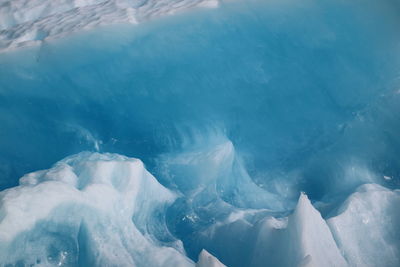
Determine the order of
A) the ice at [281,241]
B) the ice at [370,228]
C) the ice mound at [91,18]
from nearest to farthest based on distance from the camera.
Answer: the ice at [281,241]
the ice at [370,228]
the ice mound at [91,18]

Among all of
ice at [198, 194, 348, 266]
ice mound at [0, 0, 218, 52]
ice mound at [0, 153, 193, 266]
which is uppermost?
ice mound at [0, 0, 218, 52]

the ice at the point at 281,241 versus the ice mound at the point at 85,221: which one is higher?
the ice mound at the point at 85,221

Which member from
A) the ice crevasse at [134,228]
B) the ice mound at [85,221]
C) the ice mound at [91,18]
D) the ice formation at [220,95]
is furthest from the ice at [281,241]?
the ice mound at [91,18]

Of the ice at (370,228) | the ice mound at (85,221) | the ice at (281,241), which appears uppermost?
the ice mound at (85,221)

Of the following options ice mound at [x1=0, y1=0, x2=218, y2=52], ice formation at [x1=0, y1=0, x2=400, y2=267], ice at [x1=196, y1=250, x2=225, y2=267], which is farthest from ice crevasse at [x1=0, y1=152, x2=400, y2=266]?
ice mound at [x1=0, y1=0, x2=218, y2=52]

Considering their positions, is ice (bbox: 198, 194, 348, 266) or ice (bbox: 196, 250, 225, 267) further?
ice (bbox: 198, 194, 348, 266)

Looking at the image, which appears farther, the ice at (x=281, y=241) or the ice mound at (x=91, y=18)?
the ice mound at (x=91, y=18)

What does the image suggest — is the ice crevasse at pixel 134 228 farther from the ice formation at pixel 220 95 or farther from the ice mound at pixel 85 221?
the ice formation at pixel 220 95

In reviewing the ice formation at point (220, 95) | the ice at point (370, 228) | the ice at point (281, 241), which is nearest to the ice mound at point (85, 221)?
the ice at point (281, 241)

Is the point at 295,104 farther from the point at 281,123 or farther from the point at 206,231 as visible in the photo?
the point at 206,231

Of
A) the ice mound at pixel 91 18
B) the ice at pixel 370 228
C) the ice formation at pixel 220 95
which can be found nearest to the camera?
the ice at pixel 370 228

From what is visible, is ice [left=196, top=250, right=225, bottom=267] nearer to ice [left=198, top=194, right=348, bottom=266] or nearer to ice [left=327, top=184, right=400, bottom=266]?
ice [left=198, top=194, right=348, bottom=266]
